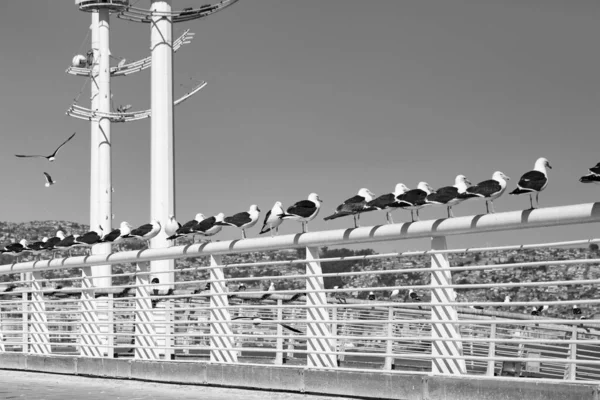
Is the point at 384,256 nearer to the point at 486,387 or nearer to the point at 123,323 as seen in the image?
the point at 486,387

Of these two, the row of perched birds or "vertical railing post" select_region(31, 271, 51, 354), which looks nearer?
the row of perched birds

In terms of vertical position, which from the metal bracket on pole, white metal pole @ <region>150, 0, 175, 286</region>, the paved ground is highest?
white metal pole @ <region>150, 0, 175, 286</region>

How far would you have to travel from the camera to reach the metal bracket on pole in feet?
48.8

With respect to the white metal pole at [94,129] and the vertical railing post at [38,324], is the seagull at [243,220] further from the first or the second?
the white metal pole at [94,129]

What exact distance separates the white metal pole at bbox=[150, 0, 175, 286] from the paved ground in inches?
359

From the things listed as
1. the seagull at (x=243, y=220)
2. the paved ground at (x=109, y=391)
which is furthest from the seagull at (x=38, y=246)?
the seagull at (x=243, y=220)

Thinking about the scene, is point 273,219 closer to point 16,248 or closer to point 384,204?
point 384,204

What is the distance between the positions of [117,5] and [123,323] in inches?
733

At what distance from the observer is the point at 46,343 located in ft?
48.4

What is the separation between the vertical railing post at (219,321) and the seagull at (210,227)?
1.05 meters

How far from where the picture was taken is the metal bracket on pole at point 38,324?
1487cm

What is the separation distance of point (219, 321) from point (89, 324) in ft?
10.4

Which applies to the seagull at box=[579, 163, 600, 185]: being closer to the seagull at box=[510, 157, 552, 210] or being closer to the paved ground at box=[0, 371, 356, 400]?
the seagull at box=[510, 157, 552, 210]

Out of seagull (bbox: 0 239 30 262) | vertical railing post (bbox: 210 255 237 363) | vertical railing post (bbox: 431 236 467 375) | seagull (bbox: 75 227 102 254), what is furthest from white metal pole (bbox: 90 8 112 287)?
vertical railing post (bbox: 431 236 467 375)
